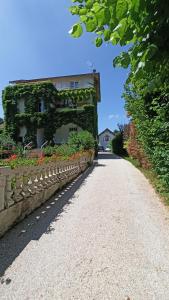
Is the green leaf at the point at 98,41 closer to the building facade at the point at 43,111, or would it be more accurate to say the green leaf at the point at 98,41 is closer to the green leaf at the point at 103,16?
the green leaf at the point at 103,16

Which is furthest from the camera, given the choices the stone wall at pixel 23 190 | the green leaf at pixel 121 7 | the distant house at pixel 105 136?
the distant house at pixel 105 136

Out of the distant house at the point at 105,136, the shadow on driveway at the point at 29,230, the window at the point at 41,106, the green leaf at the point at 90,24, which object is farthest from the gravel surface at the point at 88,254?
the distant house at the point at 105,136

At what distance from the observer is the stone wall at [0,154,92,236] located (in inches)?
210

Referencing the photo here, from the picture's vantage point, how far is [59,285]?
11.3 feet

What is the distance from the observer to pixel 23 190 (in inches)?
257

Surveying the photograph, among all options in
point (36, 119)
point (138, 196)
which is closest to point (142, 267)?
point (138, 196)

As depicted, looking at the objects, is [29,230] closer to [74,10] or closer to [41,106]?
[74,10]

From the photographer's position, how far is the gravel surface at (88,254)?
332 centimetres

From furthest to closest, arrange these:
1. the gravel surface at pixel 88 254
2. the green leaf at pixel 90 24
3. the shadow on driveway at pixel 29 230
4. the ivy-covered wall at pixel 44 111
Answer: the ivy-covered wall at pixel 44 111 < the shadow on driveway at pixel 29 230 < the gravel surface at pixel 88 254 < the green leaf at pixel 90 24

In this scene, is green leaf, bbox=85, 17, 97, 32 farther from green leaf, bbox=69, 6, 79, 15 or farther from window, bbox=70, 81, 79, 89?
window, bbox=70, 81, 79, 89

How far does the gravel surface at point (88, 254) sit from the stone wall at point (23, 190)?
0.24m

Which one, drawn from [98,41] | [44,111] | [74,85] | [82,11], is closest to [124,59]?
[98,41]

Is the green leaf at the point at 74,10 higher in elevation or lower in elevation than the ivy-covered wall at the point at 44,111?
lower

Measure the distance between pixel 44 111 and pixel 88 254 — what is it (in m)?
30.7
